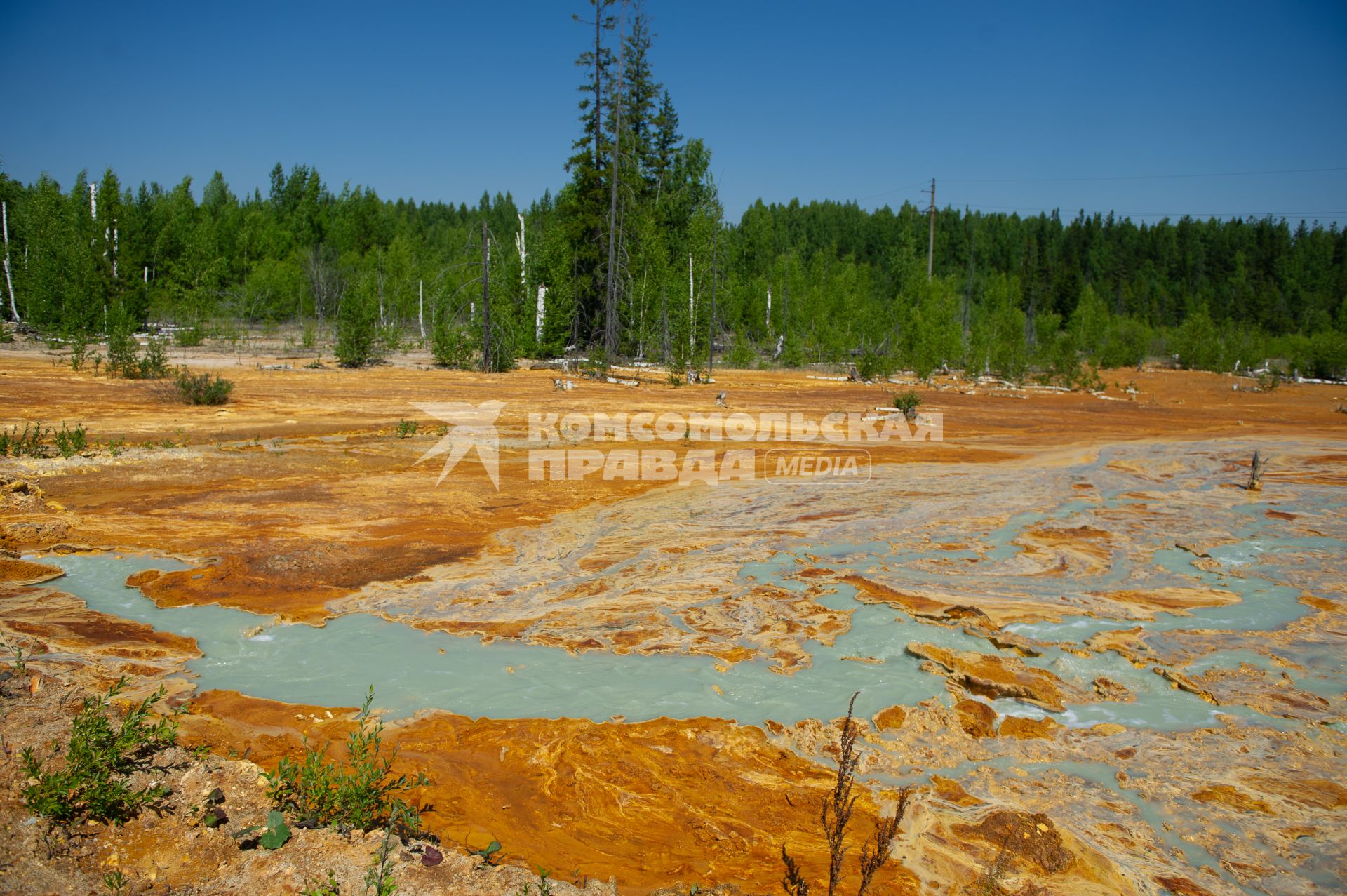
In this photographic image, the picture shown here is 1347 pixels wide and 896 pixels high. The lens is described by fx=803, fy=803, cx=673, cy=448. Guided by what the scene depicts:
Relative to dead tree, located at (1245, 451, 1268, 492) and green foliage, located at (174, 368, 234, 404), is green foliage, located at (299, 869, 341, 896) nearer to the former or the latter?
dead tree, located at (1245, 451, 1268, 492)

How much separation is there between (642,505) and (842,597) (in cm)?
451

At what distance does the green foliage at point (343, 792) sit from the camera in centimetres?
401

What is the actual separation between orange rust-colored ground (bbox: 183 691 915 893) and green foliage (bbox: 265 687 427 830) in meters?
0.23

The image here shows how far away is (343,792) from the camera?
13.3ft

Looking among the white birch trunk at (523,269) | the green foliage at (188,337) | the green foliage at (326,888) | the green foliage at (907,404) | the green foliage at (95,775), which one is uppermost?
the white birch trunk at (523,269)

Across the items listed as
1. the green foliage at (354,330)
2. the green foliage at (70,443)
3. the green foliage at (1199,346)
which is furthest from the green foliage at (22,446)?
the green foliage at (1199,346)

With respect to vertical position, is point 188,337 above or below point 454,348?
above

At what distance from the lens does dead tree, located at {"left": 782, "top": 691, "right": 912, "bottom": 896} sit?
3.09 metres

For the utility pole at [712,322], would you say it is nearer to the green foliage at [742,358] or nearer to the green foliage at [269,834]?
the green foliage at [742,358]

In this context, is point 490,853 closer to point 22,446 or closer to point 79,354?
point 22,446

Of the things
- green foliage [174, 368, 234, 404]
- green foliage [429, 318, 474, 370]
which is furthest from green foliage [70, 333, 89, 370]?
green foliage [429, 318, 474, 370]

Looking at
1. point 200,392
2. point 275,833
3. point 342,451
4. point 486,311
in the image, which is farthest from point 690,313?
point 275,833

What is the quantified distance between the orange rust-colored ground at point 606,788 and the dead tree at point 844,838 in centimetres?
11

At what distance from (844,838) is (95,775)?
12.4ft
